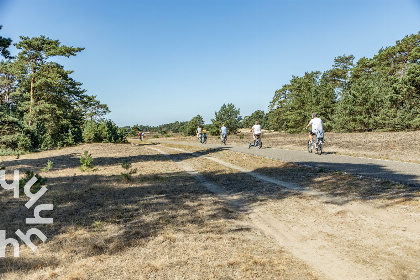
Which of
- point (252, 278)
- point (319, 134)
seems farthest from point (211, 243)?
point (319, 134)

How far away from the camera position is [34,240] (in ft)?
16.2

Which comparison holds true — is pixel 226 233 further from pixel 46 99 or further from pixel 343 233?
pixel 46 99

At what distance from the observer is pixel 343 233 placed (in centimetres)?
484

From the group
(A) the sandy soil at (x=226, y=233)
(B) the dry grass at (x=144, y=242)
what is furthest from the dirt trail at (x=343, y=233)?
(B) the dry grass at (x=144, y=242)

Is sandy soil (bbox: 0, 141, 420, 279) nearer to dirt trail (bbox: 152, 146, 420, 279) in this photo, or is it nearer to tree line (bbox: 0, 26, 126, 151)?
dirt trail (bbox: 152, 146, 420, 279)

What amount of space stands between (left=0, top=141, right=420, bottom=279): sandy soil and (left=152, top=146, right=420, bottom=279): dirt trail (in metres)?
0.02

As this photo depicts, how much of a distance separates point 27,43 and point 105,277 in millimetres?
35434

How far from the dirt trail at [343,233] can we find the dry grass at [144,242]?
393 mm

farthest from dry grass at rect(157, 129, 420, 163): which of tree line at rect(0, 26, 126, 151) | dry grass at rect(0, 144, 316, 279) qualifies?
tree line at rect(0, 26, 126, 151)

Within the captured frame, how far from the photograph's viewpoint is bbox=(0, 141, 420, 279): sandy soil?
12.2ft

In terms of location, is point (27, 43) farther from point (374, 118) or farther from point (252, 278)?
point (374, 118)

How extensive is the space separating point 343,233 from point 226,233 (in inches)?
84.2

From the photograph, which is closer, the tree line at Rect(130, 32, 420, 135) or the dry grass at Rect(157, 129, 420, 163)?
the dry grass at Rect(157, 129, 420, 163)

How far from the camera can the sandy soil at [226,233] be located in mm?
3705
